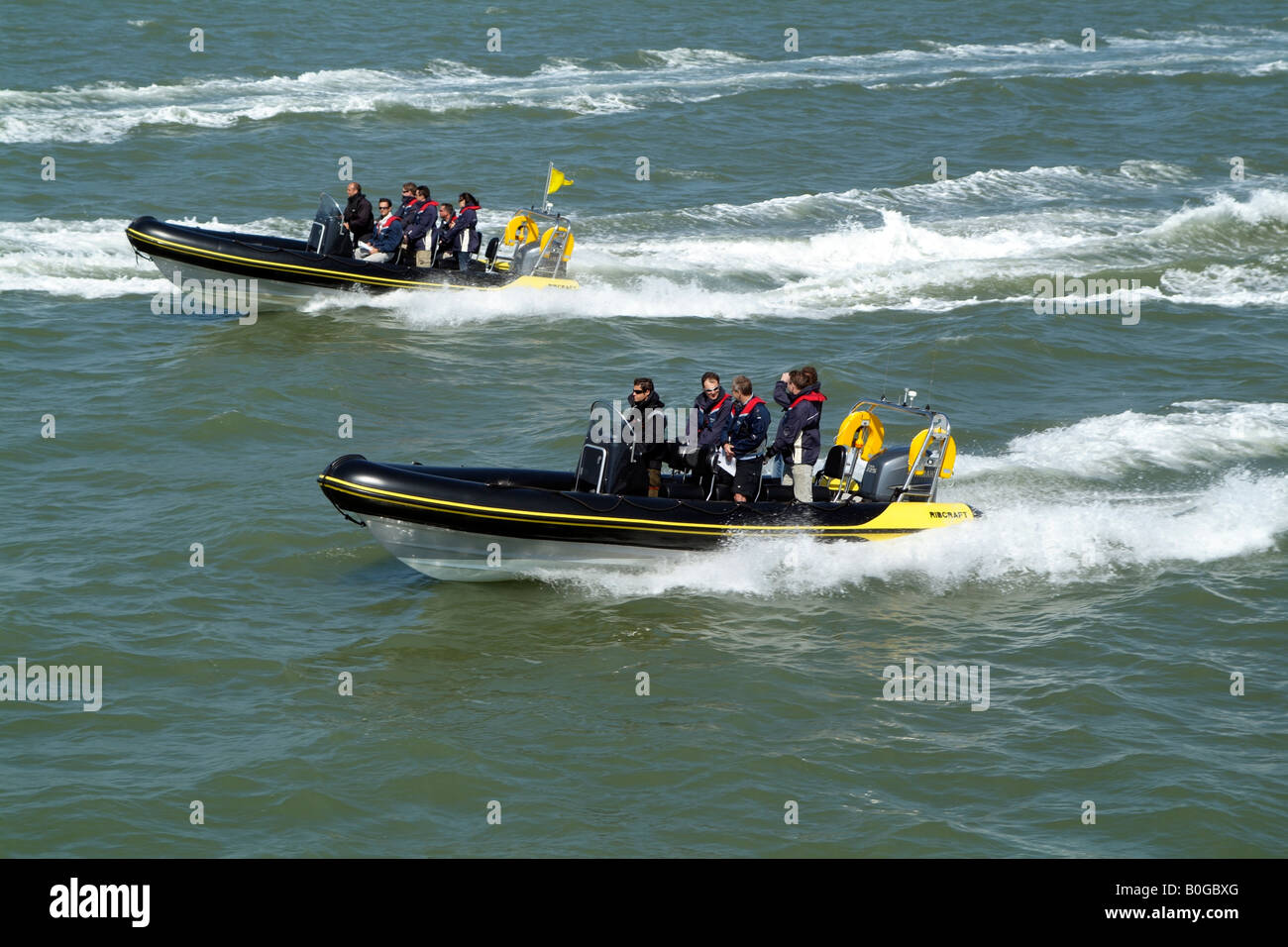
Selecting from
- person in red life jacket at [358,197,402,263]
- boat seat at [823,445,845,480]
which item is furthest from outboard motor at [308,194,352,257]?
boat seat at [823,445,845,480]

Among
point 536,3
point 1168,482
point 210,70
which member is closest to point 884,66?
point 536,3

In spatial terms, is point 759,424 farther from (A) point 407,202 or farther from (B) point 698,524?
(A) point 407,202

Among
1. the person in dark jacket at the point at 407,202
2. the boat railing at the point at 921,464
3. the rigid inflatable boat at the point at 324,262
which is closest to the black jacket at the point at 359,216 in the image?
the rigid inflatable boat at the point at 324,262

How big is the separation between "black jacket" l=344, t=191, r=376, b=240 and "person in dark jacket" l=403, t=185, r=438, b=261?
0.48 meters

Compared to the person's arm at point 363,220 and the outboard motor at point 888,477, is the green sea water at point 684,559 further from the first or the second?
the person's arm at point 363,220

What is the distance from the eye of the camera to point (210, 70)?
101ft

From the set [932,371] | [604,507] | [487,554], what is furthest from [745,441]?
[932,371]

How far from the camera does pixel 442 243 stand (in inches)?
711

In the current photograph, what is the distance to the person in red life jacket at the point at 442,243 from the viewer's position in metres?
18.1

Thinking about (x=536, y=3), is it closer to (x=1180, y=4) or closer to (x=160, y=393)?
(x=1180, y=4)

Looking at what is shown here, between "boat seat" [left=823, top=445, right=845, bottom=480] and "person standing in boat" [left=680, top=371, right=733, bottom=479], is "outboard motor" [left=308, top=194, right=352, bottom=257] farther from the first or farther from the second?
"boat seat" [left=823, top=445, right=845, bottom=480]

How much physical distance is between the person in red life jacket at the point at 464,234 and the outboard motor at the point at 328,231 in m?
1.26
